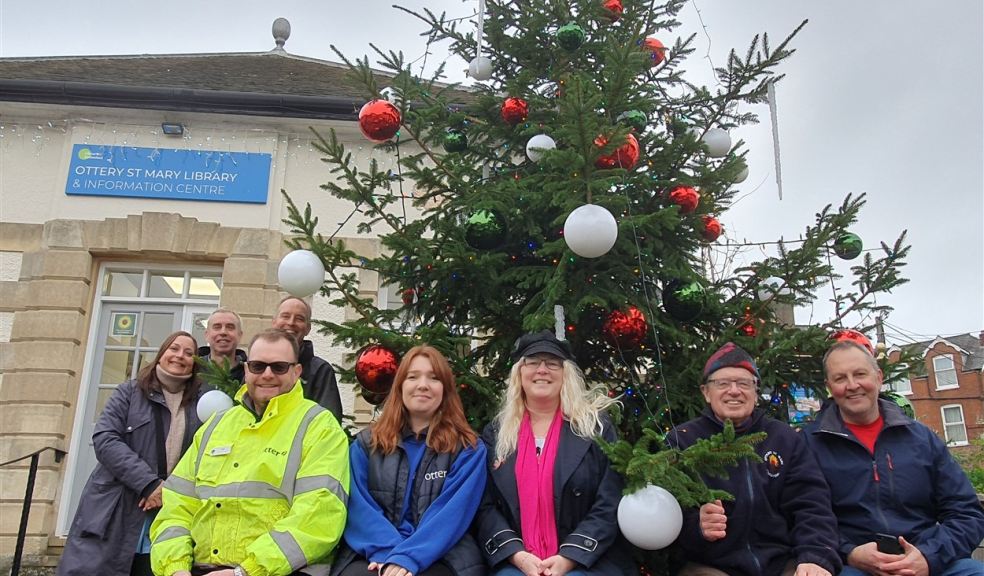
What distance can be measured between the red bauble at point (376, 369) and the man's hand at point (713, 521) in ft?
5.65

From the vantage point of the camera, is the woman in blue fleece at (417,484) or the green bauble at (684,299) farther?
the green bauble at (684,299)

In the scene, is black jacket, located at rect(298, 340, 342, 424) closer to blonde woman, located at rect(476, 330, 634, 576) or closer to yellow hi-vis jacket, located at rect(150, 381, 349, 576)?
yellow hi-vis jacket, located at rect(150, 381, 349, 576)

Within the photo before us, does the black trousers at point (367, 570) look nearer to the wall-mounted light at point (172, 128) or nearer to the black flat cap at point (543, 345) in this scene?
the black flat cap at point (543, 345)

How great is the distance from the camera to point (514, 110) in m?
4.27

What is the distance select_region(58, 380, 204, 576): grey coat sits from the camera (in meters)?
3.65

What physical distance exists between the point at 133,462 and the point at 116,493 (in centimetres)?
20

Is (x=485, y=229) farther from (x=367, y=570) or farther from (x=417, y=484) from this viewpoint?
(x=367, y=570)

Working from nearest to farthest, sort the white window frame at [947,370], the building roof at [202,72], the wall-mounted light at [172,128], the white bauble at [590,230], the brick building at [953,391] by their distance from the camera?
the white bauble at [590,230] → the wall-mounted light at [172,128] → the building roof at [202,72] → the brick building at [953,391] → the white window frame at [947,370]

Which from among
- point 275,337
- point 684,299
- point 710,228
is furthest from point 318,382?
point 710,228

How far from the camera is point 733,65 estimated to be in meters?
4.38

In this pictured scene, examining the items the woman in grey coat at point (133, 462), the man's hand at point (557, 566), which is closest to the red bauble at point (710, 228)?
the man's hand at point (557, 566)

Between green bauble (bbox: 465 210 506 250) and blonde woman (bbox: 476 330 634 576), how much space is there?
2.06ft

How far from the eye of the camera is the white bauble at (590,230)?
322 centimetres

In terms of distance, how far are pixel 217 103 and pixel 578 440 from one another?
22.1 ft
